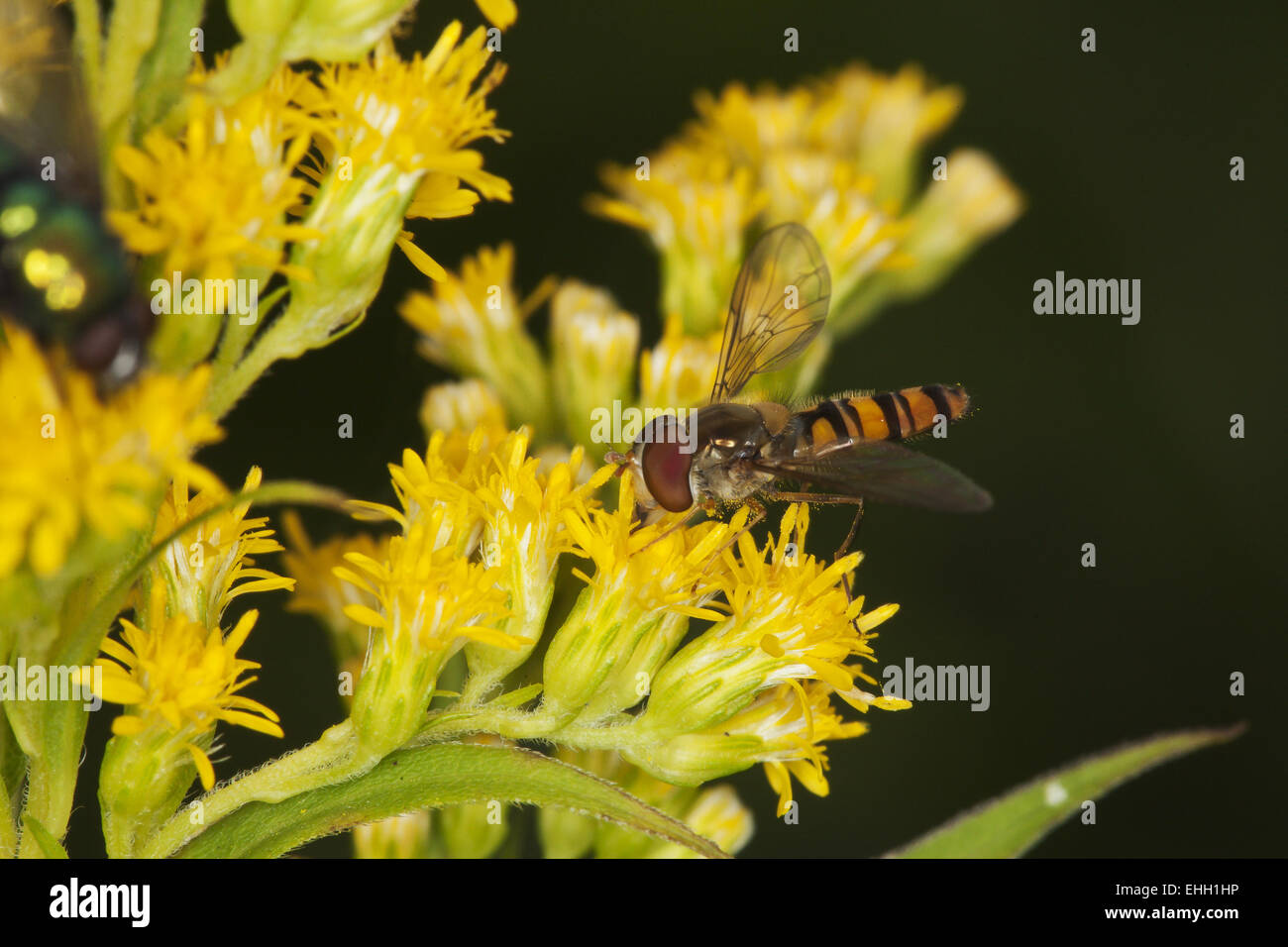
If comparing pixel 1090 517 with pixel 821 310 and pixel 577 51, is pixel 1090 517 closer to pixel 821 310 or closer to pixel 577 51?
pixel 821 310

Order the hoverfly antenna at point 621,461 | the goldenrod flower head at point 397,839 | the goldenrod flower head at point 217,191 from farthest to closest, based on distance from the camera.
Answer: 1. the goldenrod flower head at point 397,839
2. the hoverfly antenna at point 621,461
3. the goldenrod flower head at point 217,191

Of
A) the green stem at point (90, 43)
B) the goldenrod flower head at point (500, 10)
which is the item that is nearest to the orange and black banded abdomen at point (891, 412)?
the goldenrod flower head at point (500, 10)

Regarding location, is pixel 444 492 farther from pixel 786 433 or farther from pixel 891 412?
pixel 891 412

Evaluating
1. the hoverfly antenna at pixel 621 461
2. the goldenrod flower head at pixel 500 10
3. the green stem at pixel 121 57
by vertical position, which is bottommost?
the hoverfly antenna at pixel 621 461

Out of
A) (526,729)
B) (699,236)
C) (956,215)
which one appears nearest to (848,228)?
(699,236)

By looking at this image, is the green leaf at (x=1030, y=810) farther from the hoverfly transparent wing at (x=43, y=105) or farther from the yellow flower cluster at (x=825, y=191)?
the hoverfly transparent wing at (x=43, y=105)

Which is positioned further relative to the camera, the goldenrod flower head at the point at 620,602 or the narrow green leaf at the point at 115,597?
the goldenrod flower head at the point at 620,602
